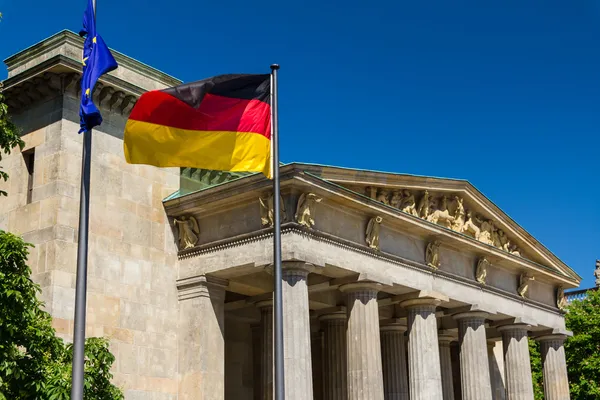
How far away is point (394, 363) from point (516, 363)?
699cm

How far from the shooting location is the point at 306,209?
3506 cm

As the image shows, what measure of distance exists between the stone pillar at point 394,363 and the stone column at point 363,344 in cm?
919

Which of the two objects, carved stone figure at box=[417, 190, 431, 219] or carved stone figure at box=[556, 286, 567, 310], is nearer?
carved stone figure at box=[417, 190, 431, 219]

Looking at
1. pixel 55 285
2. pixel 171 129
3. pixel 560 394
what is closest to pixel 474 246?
pixel 560 394

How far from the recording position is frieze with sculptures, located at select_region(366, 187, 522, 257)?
4084cm

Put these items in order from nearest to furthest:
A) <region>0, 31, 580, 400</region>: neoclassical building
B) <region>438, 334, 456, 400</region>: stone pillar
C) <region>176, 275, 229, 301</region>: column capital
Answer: <region>0, 31, 580, 400</region>: neoclassical building, <region>176, 275, 229, 301</region>: column capital, <region>438, 334, 456, 400</region>: stone pillar

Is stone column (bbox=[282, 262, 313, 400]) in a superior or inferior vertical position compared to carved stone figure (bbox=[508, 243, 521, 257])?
inferior

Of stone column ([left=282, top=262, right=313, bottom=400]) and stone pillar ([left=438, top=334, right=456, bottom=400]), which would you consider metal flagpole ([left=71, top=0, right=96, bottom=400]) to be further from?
stone pillar ([left=438, top=334, right=456, bottom=400])

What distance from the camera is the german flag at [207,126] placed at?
2366 centimetres

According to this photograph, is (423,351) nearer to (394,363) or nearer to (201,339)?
(394,363)

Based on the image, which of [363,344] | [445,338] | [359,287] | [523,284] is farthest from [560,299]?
[363,344]

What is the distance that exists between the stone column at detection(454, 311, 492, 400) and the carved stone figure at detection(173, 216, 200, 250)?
1493 centimetres

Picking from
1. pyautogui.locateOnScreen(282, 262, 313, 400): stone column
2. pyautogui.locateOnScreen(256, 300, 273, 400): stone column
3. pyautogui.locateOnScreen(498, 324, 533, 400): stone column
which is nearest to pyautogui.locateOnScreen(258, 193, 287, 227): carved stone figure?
pyautogui.locateOnScreen(282, 262, 313, 400): stone column

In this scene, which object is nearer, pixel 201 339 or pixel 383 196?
pixel 201 339
